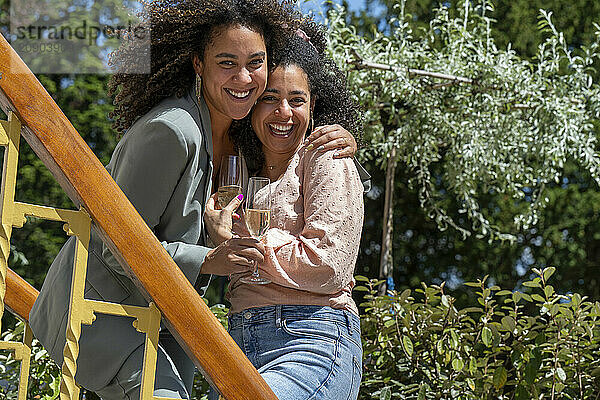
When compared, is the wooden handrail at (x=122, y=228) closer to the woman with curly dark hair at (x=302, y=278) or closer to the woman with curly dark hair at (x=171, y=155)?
the woman with curly dark hair at (x=171, y=155)

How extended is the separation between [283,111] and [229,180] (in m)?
0.33

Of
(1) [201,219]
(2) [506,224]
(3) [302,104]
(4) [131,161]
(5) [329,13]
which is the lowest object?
(2) [506,224]

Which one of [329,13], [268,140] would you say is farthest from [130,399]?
[329,13]

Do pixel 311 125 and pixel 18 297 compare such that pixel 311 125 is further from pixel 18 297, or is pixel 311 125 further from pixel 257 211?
pixel 18 297

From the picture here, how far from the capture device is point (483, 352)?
380cm

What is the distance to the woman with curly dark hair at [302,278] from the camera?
2043 mm

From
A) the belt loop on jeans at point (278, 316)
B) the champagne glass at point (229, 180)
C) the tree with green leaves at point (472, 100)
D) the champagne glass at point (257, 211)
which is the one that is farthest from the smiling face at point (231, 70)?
the tree with green leaves at point (472, 100)

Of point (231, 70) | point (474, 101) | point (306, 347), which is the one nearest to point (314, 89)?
point (231, 70)

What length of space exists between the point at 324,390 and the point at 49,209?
0.91 metres

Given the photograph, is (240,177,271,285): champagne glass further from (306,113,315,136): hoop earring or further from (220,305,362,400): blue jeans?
(306,113,315,136): hoop earring

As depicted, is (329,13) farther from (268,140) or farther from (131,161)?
(131,161)

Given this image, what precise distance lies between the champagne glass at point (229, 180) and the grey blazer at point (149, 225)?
11 cm

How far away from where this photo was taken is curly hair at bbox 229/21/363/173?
2424 mm

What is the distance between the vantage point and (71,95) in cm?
577
